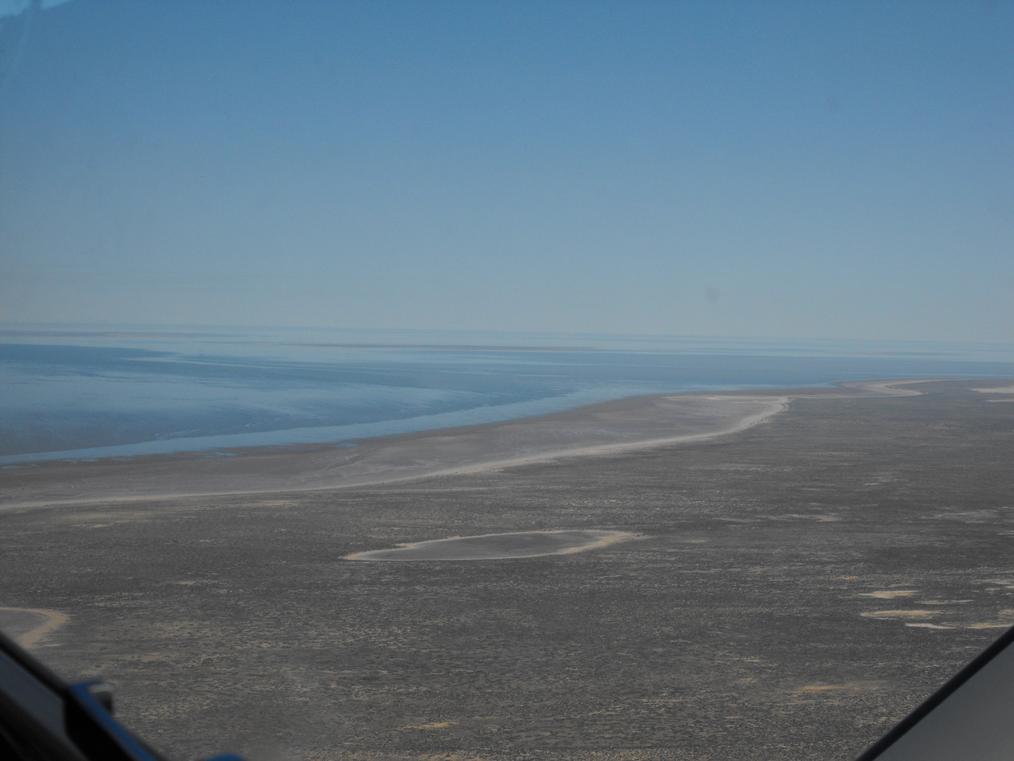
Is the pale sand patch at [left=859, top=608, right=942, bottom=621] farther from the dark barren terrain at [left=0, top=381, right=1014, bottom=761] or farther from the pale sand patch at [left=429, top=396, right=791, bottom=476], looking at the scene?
the pale sand patch at [left=429, top=396, right=791, bottom=476]

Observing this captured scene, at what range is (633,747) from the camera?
14.9 ft

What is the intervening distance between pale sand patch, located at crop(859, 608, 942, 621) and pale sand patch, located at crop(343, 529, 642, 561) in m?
2.85

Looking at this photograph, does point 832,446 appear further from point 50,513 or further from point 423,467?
point 50,513

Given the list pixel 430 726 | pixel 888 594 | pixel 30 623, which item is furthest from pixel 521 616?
pixel 30 623

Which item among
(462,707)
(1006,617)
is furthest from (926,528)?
(462,707)

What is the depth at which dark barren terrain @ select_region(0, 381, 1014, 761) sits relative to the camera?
4.80 metres

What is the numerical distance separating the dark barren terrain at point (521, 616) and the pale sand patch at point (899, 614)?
1.0 inches

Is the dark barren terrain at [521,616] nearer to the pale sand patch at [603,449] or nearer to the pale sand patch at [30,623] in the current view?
the pale sand patch at [30,623]

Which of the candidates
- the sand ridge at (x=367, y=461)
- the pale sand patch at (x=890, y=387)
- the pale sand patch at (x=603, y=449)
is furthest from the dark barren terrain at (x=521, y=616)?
the pale sand patch at (x=890, y=387)

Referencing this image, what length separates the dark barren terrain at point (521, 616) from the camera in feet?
15.8

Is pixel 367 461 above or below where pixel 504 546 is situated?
below

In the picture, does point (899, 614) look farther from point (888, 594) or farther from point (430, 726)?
point (430, 726)

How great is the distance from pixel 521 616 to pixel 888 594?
8.19 ft

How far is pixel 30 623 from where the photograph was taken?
6648 mm
